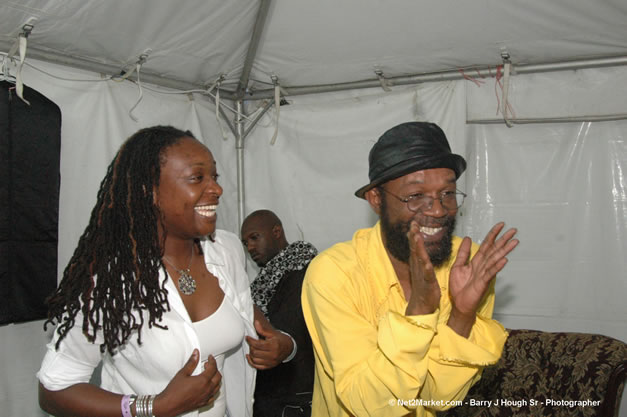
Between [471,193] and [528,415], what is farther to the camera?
[471,193]

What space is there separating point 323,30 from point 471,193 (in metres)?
1.59

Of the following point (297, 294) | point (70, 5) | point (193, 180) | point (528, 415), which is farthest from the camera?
point (297, 294)

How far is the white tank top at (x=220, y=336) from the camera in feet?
6.12

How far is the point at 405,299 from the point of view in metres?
2.00

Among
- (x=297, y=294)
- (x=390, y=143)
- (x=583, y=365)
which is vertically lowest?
(x=583, y=365)

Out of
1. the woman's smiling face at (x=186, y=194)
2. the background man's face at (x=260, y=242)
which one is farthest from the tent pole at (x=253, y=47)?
the woman's smiling face at (x=186, y=194)

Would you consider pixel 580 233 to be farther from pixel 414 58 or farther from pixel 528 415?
pixel 414 58

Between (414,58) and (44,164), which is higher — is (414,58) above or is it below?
above

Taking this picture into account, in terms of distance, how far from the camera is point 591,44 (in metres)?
3.28

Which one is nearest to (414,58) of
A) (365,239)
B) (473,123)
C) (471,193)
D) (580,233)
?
(473,123)

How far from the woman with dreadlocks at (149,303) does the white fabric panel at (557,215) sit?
235cm

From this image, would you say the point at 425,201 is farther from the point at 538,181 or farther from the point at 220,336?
the point at 538,181

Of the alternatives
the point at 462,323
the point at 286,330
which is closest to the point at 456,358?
the point at 462,323

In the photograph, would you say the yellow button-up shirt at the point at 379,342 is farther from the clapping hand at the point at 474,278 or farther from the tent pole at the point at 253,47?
the tent pole at the point at 253,47
